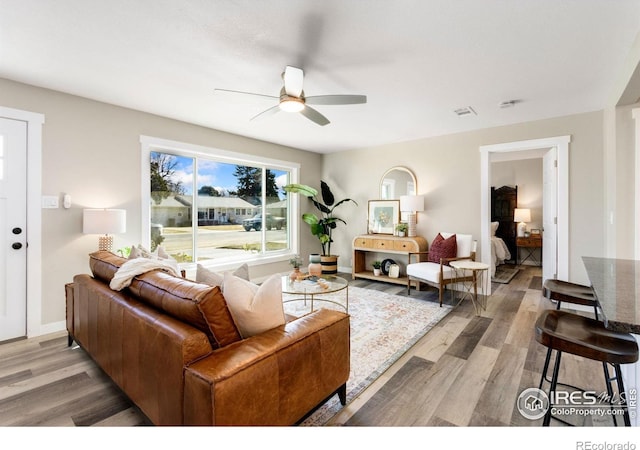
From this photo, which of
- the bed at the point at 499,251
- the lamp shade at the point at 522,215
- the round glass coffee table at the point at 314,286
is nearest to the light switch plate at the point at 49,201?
the round glass coffee table at the point at 314,286

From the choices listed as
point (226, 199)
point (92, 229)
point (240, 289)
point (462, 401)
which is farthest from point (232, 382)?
point (226, 199)

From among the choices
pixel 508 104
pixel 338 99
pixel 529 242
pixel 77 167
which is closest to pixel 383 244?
pixel 508 104

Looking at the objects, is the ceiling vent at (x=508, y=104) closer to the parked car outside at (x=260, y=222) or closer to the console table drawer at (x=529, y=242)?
the parked car outside at (x=260, y=222)

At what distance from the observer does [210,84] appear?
2.86 m

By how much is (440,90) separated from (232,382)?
122 inches

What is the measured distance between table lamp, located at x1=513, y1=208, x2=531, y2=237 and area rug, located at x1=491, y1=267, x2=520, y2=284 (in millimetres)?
1019

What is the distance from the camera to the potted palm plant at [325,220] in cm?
548

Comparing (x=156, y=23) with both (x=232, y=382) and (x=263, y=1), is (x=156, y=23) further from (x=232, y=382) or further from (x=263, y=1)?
(x=232, y=382)

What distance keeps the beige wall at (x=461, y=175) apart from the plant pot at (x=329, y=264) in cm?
42

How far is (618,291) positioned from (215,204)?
14.5 feet

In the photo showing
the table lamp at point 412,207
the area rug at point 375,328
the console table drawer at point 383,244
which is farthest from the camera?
the console table drawer at point 383,244

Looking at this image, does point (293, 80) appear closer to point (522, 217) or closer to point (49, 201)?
point (49, 201)

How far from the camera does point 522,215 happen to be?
21.5 feet

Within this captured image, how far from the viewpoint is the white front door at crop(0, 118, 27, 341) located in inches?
108
